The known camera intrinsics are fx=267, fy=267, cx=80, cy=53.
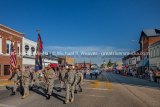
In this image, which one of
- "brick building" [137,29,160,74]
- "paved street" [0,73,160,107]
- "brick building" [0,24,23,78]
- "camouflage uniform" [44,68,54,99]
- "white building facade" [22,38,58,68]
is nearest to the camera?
"paved street" [0,73,160,107]

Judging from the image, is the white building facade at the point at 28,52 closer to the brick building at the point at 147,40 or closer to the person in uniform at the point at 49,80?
the brick building at the point at 147,40

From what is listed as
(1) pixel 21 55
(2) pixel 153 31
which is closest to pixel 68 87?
(1) pixel 21 55

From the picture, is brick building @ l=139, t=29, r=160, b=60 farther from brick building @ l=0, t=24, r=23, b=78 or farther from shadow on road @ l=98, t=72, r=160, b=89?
brick building @ l=0, t=24, r=23, b=78

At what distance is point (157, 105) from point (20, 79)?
7.87 metres

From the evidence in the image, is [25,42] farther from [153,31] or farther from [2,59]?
[153,31]

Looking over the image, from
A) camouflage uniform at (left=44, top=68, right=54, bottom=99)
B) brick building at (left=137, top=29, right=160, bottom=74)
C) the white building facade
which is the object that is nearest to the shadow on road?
the white building facade

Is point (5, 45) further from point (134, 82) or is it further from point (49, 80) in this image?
point (49, 80)

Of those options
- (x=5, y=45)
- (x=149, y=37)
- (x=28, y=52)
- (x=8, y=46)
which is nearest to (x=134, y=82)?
(x=5, y=45)

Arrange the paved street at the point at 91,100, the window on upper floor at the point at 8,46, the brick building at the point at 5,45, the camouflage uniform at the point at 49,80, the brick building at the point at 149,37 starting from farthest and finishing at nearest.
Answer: the brick building at the point at 149,37 < the window on upper floor at the point at 8,46 < the brick building at the point at 5,45 < the camouflage uniform at the point at 49,80 < the paved street at the point at 91,100

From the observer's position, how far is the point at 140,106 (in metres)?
12.2

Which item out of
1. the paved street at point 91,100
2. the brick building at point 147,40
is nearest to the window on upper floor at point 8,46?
the paved street at point 91,100

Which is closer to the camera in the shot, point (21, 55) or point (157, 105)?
point (157, 105)

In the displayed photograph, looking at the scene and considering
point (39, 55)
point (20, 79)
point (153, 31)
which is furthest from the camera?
point (153, 31)

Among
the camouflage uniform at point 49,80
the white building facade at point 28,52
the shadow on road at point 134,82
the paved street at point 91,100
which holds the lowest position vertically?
the shadow on road at point 134,82
